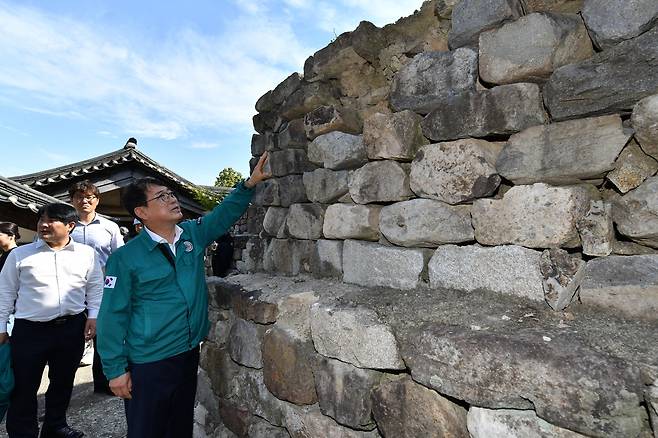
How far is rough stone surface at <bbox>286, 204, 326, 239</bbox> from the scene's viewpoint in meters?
2.10

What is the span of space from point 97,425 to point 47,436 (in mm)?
383

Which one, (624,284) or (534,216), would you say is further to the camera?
(534,216)

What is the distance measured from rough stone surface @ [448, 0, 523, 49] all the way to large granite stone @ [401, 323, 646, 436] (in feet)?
3.55

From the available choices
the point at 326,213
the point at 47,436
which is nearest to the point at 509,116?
the point at 326,213

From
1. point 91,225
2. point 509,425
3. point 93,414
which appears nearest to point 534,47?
point 509,425

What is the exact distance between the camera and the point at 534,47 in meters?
1.32

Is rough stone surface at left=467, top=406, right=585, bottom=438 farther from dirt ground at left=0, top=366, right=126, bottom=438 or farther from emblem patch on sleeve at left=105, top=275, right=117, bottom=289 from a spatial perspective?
dirt ground at left=0, top=366, right=126, bottom=438

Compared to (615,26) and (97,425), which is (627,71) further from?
(97,425)

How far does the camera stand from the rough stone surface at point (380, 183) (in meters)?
1.69

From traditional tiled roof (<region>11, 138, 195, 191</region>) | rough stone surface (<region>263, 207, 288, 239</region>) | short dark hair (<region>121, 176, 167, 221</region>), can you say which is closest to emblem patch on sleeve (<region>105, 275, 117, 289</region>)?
short dark hair (<region>121, 176, 167, 221</region>)

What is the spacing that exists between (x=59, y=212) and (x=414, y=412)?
2741 millimetres

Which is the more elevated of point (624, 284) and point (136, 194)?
point (136, 194)

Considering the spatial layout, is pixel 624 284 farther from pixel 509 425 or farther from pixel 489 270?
pixel 509 425

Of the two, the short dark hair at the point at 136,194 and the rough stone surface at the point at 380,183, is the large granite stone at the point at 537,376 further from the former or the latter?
the short dark hair at the point at 136,194
